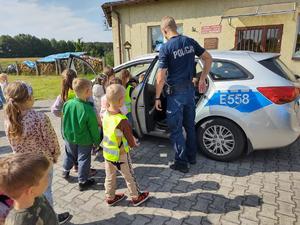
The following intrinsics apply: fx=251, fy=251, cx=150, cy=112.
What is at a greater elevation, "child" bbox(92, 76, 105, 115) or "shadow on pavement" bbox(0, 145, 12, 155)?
"child" bbox(92, 76, 105, 115)

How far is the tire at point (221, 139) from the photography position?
12.5 feet

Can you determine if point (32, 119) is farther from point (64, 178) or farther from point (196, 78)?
point (196, 78)

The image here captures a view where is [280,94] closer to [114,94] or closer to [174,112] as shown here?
[174,112]

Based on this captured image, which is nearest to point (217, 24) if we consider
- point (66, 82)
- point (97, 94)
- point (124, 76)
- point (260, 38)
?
point (260, 38)

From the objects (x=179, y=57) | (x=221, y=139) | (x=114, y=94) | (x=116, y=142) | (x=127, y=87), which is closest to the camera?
(x=114, y=94)

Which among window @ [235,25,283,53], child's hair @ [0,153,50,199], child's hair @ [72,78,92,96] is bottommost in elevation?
child's hair @ [0,153,50,199]

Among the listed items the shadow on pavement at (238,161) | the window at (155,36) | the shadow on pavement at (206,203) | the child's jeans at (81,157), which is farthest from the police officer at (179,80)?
the window at (155,36)

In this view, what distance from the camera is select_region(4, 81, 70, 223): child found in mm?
2221

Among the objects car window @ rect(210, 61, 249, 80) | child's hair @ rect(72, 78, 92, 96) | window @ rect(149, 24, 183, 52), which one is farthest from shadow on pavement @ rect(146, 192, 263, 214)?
window @ rect(149, 24, 183, 52)

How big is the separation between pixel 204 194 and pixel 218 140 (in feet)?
3.42

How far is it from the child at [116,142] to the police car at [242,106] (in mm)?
1442

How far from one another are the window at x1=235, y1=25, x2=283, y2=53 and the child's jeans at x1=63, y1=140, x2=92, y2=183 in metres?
8.91

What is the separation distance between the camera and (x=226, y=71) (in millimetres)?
3820

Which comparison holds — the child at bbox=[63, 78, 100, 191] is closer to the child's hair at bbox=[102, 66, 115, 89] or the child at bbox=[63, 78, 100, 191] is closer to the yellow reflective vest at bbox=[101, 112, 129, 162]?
the yellow reflective vest at bbox=[101, 112, 129, 162]
